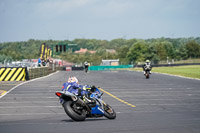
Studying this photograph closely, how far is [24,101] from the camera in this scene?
21.1 metres

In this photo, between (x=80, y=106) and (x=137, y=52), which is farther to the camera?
(x=137, y=52)

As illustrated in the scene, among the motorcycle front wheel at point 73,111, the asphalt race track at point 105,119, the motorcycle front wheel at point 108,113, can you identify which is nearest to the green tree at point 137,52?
the asphalt race track at point 105,119

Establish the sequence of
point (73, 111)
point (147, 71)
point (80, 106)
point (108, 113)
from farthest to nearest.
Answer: point (147, 71)
point (108, 113)
point (80, 106)
point (73, 111)

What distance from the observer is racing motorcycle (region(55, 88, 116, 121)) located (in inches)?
495

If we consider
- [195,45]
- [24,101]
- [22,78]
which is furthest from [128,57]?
[24,101]

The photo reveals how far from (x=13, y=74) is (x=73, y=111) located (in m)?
27.4

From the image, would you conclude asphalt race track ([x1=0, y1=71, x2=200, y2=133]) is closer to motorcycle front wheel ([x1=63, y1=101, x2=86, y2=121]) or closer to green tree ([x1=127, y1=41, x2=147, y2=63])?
motorcycle front wheel ([x1=63, y1=101, x2=86, y2=121])

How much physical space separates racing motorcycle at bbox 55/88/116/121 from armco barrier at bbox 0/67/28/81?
2669cm

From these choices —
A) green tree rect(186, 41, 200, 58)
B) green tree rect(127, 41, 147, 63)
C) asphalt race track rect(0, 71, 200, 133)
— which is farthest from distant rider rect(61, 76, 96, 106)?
green tree rect(186, 41, 200, 58)

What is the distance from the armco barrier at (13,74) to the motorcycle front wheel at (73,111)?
2711cm

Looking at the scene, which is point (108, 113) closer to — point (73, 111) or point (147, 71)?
point (73, 111)

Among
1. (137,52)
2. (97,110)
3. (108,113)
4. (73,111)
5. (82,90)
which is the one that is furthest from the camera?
(137,52)

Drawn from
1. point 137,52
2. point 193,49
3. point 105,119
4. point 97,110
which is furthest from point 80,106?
point 193,49

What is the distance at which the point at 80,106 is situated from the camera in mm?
12758
